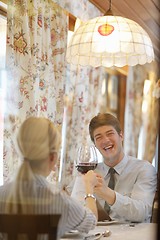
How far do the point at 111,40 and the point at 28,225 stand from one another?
0.80 meters

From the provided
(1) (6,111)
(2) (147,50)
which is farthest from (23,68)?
(2) (147,50)

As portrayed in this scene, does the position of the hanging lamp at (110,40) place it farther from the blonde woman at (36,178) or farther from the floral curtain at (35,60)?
the blonde woman at (36,178)

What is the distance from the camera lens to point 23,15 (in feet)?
3.67

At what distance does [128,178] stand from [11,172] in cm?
69

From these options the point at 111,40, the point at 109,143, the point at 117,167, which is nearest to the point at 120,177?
the point at 117,167

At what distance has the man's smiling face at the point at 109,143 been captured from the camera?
3.80 feet

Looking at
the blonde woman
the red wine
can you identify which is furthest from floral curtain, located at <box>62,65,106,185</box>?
the blonde woman

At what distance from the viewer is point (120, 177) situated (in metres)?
1.36

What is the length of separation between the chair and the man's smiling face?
1.30ft

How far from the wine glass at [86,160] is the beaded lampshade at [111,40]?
36 cm

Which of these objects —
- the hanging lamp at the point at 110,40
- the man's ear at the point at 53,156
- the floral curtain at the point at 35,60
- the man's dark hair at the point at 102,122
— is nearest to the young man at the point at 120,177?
the man's dark hair at the point at 102,122

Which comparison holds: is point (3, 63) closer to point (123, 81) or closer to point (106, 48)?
point (106, 48)

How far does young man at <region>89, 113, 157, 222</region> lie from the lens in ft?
3.88

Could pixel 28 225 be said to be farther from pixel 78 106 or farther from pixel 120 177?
pixel 78 106
